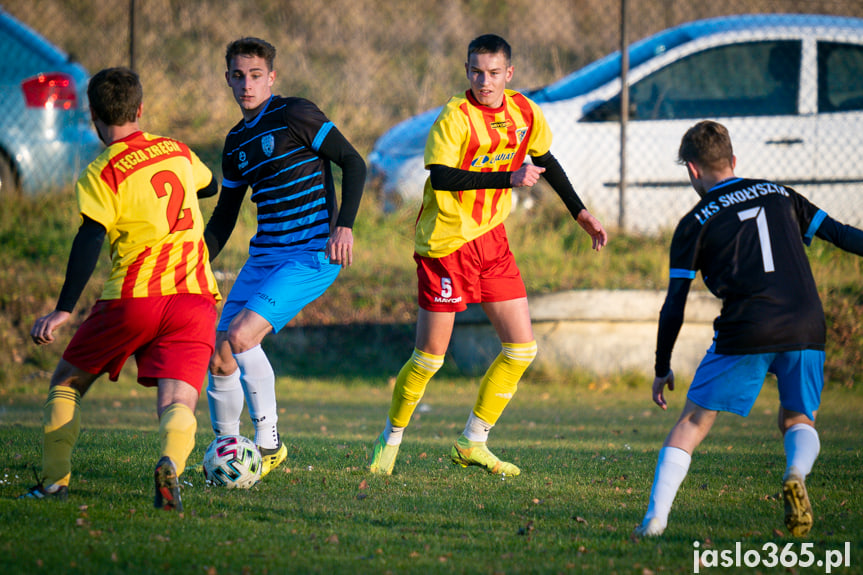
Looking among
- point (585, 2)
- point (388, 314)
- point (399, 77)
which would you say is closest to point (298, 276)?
point (388, 314)

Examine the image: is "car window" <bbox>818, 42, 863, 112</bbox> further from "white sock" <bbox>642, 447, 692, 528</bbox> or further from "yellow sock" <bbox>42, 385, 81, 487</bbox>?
"yellow sock" <bbox>42, 385, 81, 487</bbox>

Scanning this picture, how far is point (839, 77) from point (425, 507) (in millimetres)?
8058

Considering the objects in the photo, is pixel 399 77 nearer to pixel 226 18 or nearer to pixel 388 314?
pixel 226 18

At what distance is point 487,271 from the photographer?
4992mm

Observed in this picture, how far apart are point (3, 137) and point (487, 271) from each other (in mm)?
7432

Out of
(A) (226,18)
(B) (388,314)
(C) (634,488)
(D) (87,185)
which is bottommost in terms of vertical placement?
(C) (634,488)

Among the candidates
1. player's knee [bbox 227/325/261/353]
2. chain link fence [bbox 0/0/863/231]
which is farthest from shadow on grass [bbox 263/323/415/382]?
player's knee [bbox 227/325/261/353]

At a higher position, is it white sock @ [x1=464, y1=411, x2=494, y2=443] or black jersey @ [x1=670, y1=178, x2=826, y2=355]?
black jersey @ [x1=670, y1=178, x2=826, y2=355]

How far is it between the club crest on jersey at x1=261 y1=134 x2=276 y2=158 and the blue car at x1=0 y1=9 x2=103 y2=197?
601 centimetres

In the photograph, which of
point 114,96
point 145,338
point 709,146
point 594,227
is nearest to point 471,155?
point 594,227

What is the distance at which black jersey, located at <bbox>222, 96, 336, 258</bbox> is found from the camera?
4.76 meters

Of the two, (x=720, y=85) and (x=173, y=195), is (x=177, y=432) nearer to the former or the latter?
(x=173, y=195)

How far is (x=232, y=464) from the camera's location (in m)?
4.36

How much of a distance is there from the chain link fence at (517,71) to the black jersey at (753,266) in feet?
20.3
